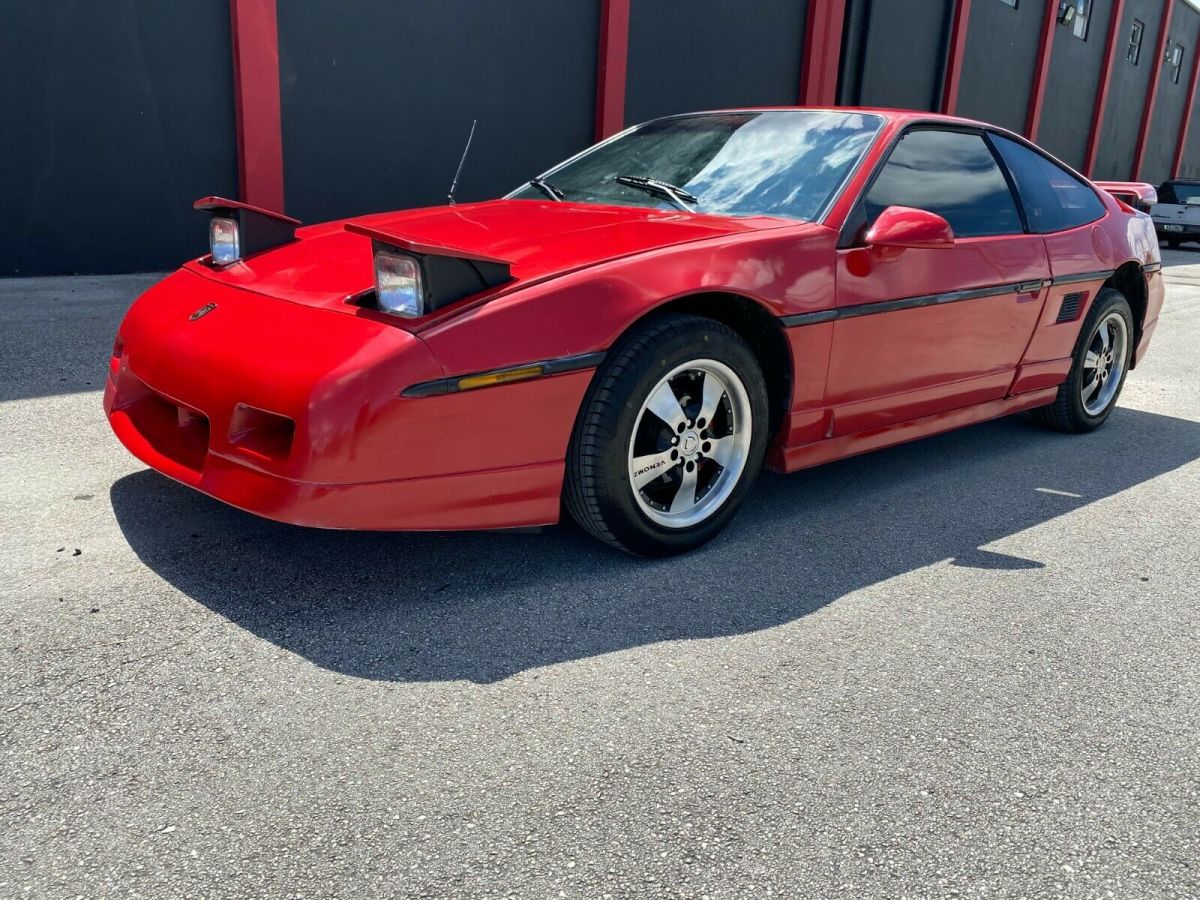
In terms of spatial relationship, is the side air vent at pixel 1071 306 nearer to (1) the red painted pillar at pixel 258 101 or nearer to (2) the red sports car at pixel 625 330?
(2) the red sports car at pixel 625 330

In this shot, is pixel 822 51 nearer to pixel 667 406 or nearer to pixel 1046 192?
pixel 1046 192

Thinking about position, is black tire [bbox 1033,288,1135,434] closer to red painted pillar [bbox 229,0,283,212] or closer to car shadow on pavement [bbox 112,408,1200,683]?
car shadow on pavement [bbox 112,408,1200,683]

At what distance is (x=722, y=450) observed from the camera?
3.22 meters

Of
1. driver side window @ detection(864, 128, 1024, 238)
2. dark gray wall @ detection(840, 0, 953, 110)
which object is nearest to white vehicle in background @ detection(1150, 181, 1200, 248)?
dark gray wall @ detection(840, 0, 953, 110)

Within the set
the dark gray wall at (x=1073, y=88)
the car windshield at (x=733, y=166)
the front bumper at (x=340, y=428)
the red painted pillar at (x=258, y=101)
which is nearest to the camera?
the front bumper at (x=340, y=428)

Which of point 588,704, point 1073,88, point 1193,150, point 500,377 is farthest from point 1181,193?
point 588,704

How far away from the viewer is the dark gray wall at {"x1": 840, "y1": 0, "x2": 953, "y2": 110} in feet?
47.1

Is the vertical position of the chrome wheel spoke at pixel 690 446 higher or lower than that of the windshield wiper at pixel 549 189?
lower

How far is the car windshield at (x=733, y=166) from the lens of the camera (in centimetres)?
351

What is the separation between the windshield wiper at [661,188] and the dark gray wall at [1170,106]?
28.3 m

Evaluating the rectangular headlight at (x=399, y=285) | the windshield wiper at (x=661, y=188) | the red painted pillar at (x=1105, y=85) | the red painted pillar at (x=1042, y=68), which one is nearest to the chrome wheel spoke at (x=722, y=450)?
the windshield wiper at (x=661, y=188)

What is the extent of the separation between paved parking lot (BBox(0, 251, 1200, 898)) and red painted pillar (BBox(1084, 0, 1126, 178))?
23.3 m

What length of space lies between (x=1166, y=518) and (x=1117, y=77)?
81.2 feet

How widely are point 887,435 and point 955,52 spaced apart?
15.4 metres
